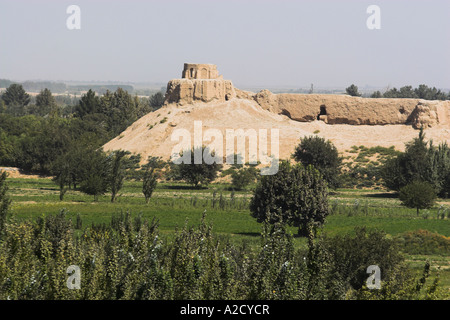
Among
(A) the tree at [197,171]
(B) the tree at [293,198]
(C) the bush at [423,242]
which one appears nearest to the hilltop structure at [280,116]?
(A) the tree at [197,171]

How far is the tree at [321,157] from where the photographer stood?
5175cm

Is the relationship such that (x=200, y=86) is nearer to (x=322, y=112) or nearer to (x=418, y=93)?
(x=322, y=112)

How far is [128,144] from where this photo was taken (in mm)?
66312

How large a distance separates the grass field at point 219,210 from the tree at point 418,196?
1.81 ft

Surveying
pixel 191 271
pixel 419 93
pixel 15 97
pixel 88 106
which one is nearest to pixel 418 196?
pixel 191 271

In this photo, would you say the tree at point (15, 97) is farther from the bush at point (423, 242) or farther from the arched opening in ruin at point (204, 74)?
the bush at point (423, 242)

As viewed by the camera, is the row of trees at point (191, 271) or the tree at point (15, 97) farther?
the tree at point (15, 97)

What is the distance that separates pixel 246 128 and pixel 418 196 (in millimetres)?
25230

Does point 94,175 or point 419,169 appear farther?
Result: point 419,169

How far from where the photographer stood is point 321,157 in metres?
53.6

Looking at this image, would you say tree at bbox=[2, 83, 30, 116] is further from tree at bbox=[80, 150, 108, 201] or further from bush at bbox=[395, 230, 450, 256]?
bush at bbox=[395, 230, 450, 256]

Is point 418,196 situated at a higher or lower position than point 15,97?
lower

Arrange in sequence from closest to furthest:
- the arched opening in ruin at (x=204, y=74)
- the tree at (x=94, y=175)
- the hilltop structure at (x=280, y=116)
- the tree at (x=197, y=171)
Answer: the tree at (x=94, y=175) → the tree at (x=197, y=171) → the hilltop structure at (x=280, y=116) → the arched opening in ruin at (x=204, y=74)
